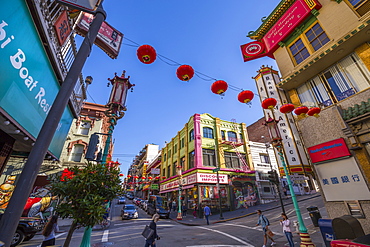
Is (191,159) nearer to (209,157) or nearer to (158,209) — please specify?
(209,157)

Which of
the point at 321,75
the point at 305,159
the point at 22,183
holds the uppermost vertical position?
the point at 321,75

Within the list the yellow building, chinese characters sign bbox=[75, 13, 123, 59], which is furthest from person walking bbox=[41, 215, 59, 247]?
the yellow building

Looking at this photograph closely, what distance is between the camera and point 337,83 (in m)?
8.45

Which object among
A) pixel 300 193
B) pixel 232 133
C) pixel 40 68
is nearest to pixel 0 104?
pixel 40 68

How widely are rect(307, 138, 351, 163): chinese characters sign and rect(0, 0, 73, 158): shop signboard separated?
12.9 m

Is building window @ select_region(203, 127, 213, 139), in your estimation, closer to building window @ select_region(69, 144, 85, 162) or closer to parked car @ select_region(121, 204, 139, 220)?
parked car @ select_region(121, 204, 139, 220)

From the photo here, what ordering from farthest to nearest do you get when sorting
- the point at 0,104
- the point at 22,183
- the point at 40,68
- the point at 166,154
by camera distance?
the point at 166,154, the point at 40,68, the point at 0,104, the point at 22,183

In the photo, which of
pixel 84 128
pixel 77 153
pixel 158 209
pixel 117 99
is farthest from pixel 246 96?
pixel 84 128

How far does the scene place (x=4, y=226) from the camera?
2.14m

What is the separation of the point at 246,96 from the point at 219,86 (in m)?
1.39

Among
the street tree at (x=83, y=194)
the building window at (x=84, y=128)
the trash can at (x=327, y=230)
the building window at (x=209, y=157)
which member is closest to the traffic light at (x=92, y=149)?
the street tree at (x=83, y=194)

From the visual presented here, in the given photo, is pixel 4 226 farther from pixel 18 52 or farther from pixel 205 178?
pixel 205 178

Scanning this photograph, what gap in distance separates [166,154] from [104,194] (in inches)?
1219

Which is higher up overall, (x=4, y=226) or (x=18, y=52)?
(x=18, y=52)
